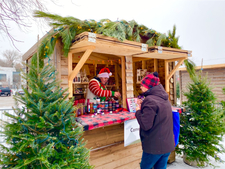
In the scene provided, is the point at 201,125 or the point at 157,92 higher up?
the point at 157,92

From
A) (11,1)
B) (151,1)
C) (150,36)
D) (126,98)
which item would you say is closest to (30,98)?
(11,1)

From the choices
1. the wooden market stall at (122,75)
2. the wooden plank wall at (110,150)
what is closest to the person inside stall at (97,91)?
the wooden market stall at (122,75)

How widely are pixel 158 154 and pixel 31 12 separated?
262cm

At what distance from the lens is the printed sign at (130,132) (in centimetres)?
270

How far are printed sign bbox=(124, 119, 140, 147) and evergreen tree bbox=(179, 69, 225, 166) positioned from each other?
4.57 feet

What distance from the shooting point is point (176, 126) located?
2520 mm

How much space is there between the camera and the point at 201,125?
3389 millimetres

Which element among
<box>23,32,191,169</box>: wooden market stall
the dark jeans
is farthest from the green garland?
the dark jeans

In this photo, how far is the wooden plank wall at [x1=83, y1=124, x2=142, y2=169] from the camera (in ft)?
8.59

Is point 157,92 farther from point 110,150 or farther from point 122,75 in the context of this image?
point 110,150

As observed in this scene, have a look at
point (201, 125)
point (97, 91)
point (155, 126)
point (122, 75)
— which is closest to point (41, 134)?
point (155, 126)

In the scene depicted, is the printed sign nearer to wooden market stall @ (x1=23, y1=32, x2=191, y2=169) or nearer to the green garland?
wooden market stall @ (x1=23, y1=32, x2=191, y2=169)

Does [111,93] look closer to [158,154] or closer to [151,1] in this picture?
[158,154]

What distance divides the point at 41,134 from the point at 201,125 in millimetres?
3323
